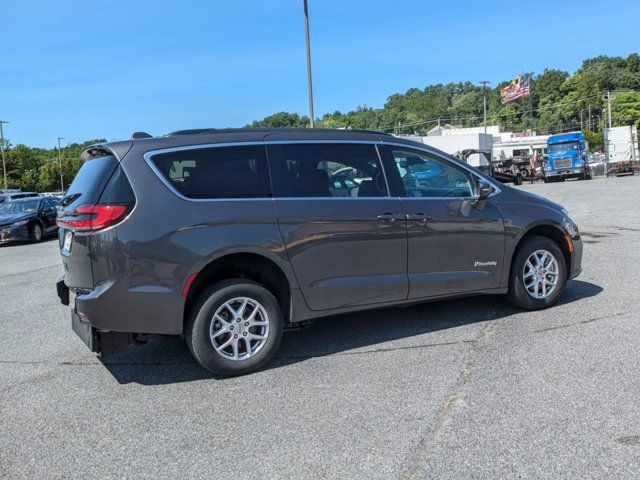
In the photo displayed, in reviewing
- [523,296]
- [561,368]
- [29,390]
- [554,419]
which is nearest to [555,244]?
[523,296]

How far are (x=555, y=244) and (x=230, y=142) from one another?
357cm

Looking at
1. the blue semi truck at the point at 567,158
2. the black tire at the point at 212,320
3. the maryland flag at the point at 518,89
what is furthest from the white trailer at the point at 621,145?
the maryland flag at the point at 518,89

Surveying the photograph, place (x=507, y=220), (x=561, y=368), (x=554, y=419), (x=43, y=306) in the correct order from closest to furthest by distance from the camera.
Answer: (x=554, y=419), (x=561, y=368), (x=507, y=220), (x=43, y=306)

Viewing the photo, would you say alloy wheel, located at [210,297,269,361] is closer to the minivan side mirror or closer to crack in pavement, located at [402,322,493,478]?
crack in pavement, located at [402,322,493,478]

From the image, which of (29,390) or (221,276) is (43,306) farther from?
(221,276)

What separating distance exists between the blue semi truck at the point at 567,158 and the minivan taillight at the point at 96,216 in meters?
39.6

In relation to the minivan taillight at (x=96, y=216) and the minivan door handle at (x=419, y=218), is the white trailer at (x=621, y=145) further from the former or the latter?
the minivan taillight at (x=96, y=216)

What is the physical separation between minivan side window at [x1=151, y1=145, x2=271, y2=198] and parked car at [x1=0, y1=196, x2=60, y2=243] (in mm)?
14982

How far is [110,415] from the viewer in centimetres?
393

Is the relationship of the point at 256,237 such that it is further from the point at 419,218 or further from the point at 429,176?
the point at 429,176

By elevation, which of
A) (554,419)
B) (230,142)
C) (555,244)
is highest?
(230,142)

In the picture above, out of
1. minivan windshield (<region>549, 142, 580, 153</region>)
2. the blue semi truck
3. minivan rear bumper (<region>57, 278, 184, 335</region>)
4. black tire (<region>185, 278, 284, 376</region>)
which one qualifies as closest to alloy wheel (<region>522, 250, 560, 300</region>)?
black tire (<region>185, 278, 284, 376</region>)

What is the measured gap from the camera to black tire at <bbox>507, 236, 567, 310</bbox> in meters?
5.81

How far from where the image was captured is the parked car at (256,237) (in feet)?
13.9
